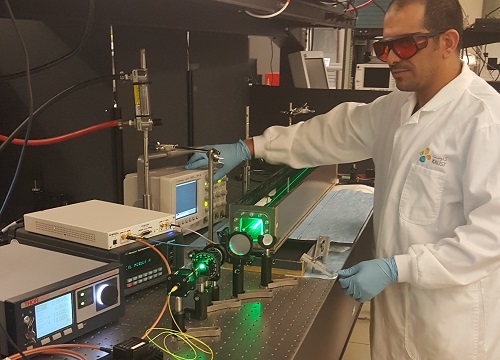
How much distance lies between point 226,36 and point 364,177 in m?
1.16

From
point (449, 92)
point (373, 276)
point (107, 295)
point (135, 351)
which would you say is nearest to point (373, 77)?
point (449, 92)

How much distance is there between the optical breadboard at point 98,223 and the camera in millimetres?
1393

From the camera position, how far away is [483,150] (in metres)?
1.41

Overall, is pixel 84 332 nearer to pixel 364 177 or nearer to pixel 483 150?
pixel 483 150

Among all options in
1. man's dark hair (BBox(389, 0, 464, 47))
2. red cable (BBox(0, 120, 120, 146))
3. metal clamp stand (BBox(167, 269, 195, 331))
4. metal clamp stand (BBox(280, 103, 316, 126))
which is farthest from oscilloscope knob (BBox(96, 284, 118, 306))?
metal clamp stand (BBox(280, 103, 316, 126))

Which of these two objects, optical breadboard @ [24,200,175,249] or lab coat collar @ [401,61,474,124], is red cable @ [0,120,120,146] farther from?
lab coat collar @ [401,61,474,124]

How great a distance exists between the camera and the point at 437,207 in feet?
4.97

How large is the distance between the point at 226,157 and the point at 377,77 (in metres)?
2.08

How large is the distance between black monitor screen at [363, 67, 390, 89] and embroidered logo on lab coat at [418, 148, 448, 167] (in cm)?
225

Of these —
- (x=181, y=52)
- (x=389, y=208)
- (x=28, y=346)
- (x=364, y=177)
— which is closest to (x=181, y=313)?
(x=28, y=346)

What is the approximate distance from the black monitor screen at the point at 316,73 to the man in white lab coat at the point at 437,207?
68.5 inches

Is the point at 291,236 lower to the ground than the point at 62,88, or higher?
lower

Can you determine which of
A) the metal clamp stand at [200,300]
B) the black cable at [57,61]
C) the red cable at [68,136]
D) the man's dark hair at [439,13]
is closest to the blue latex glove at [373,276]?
the metal clamp stand at [200,300]

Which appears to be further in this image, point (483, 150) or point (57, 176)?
point (57, 176)
